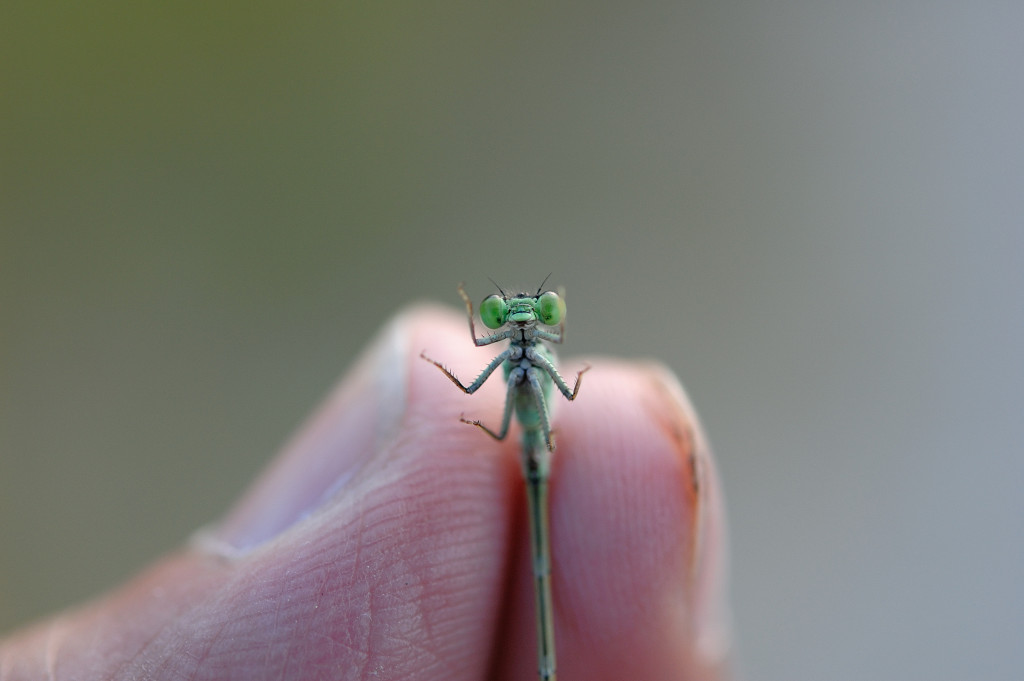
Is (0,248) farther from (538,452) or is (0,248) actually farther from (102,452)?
(538,452)

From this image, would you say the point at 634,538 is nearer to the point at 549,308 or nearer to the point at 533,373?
the point at 533,373

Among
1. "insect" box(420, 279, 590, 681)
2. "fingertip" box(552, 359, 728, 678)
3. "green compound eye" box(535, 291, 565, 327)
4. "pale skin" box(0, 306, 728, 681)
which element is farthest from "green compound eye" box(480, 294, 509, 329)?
"fingertip" box(552, 359, 728, 678)

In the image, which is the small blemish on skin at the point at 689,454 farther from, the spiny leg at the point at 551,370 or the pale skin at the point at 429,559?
the spiny leg at the point at 551,370

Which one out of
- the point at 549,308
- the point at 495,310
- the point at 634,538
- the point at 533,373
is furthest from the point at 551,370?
the point at 634,538

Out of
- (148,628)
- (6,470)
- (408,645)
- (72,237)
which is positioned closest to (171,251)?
(72,237)

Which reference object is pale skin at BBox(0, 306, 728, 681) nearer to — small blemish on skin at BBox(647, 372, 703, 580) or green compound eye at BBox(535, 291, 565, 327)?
small blemish on skin at BBox(647, 372, 703, 580)
